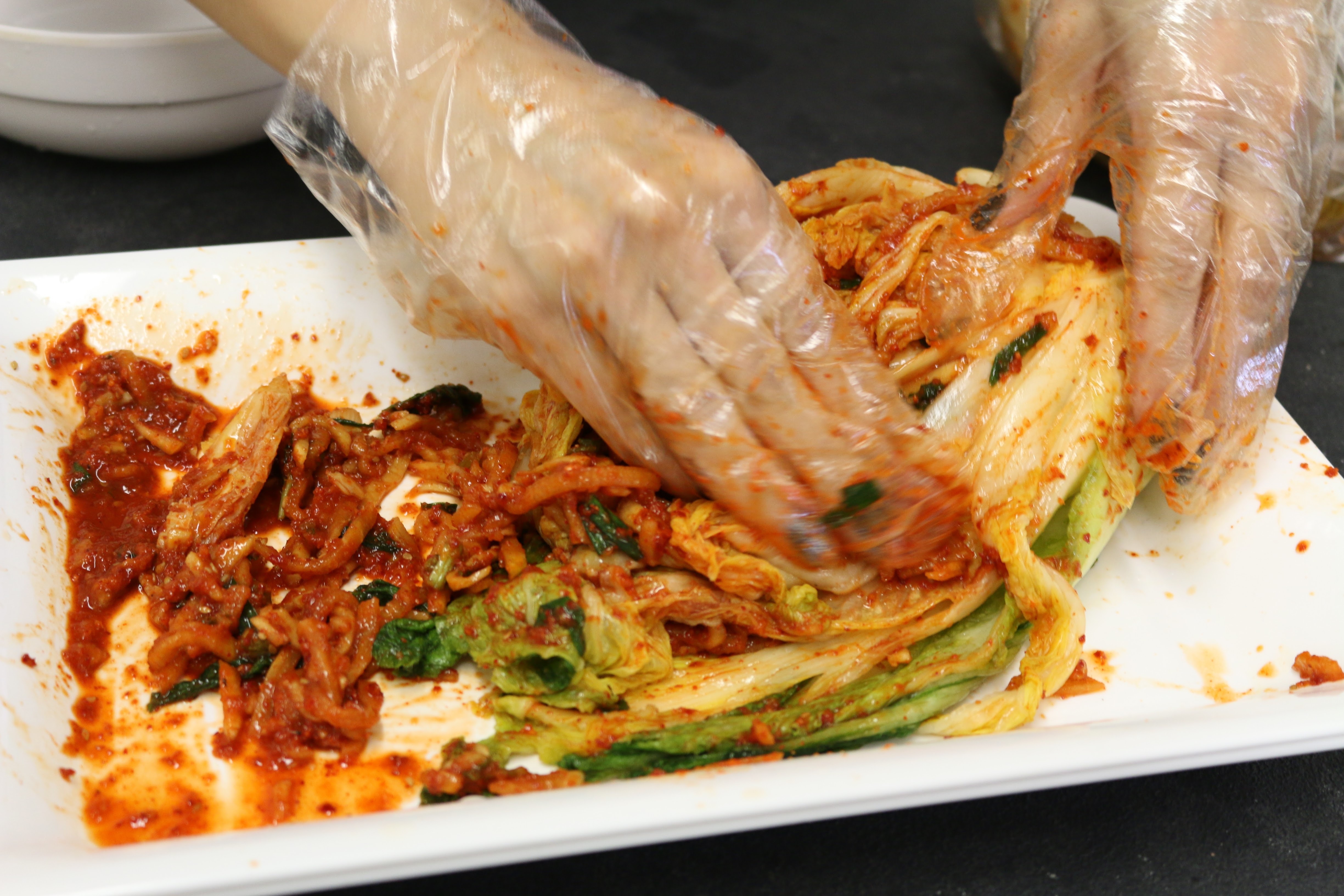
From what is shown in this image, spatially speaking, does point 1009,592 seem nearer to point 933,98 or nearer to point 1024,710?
point 1024,710

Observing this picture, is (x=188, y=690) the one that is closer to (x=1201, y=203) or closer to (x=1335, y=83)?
(x=1201, y=203)

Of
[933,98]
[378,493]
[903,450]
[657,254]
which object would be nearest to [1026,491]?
[903,450]

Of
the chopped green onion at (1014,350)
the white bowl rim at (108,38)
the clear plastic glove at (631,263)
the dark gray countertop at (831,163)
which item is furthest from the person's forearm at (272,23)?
the chopped green onion at (1014,350)

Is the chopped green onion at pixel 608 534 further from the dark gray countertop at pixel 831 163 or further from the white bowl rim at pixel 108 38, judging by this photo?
the white bowl rim at pixel 108 38

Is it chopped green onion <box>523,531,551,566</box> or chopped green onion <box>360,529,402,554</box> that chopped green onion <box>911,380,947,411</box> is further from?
chopped green onion <box>360,529,402,554</box>

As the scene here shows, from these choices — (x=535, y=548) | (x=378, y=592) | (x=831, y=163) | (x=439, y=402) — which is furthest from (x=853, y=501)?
(x=831, y=163)

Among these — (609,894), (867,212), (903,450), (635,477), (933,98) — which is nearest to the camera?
(609,894)
